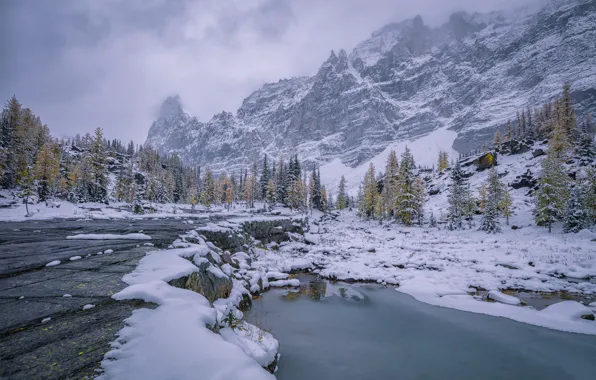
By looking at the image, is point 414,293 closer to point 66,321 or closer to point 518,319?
point 518,319

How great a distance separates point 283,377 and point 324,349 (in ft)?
5.79

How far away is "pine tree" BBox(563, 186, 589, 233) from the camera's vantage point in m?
24.4

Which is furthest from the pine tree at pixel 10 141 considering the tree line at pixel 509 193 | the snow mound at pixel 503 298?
the tree line at pixel 509 193

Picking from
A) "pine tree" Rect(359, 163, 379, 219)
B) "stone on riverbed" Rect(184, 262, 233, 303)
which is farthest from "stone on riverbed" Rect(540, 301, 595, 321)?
"pine tree" Rect(359, 163, 379, 219)

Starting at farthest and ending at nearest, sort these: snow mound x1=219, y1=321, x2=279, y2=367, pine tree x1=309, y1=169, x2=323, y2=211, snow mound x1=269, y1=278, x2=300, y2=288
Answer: pine tree x1=309, y1=169, x2=323, y2=211
snow mound x1=269, y1=278, x2=300, y2=288
snow mound x1=219, y1=321, x2=279, y2=367

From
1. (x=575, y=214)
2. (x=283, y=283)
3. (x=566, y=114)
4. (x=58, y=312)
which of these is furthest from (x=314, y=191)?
(x=58, y=312)

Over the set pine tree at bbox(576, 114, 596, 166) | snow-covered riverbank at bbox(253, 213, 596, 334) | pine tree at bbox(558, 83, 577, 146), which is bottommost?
snow-covered riverbank at bbox(253, 213, 596, 334)

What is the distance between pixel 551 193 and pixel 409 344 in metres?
32.6

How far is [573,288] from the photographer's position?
12.1m

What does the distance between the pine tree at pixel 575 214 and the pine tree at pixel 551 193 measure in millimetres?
1659

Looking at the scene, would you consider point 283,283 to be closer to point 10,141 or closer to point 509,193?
point 509,193

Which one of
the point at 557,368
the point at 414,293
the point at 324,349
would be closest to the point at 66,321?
the point at 324,349

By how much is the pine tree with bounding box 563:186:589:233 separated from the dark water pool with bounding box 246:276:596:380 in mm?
24383

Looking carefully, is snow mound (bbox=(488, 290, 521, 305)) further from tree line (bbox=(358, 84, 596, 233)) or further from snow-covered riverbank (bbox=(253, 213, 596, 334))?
tree line (bbox=(358, 84, 596, 233))
